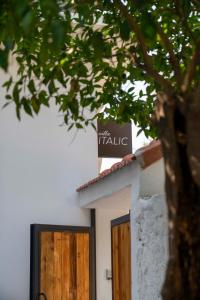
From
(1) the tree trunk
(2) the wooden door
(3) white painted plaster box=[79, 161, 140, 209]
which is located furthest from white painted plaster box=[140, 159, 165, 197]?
(1) the tree trunk

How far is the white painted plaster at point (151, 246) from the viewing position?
212 inches

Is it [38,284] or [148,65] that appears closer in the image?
[148,65]

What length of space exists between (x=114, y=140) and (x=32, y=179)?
169 centimetres

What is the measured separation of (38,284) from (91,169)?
2.15 meters

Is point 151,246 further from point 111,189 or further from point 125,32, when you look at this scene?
point 111,189

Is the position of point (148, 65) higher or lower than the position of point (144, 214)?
higher

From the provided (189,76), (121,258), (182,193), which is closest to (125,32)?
(189,76)

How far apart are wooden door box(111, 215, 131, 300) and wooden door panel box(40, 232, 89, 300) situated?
66.1 inches

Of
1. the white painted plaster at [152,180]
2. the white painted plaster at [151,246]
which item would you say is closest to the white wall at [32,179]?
the white painted plaster at [151,246]

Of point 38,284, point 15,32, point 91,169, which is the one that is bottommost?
point 38,284

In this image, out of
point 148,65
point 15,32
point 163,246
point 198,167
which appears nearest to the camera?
point 198,167

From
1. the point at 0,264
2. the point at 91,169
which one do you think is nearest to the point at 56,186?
the point at 91,169

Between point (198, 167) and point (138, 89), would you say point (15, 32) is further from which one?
point (138, 89)

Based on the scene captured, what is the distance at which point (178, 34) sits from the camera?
655 centimetres
